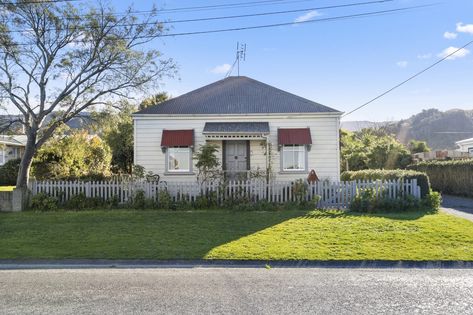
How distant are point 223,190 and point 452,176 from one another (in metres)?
13.5

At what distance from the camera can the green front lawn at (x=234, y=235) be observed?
8641 millimetres

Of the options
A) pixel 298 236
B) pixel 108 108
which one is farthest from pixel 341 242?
pixel 108 108

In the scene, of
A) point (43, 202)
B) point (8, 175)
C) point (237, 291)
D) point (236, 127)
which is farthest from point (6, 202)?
point (8, 175)

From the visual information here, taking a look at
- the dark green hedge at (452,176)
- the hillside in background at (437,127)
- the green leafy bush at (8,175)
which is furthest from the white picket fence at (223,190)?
the hillside in background at (437,127)

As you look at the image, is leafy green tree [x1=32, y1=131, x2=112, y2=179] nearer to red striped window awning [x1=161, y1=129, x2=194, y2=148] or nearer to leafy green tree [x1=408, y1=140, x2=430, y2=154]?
red striped window awning [x1=161, y1=129, x2=194, y2=148]

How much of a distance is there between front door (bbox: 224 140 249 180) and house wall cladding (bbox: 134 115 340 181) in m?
0.33

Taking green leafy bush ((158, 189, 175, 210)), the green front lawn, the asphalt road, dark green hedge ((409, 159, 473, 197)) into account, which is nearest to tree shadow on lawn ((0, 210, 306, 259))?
the green front lawn

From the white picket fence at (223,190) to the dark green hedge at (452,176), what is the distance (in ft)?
24.1

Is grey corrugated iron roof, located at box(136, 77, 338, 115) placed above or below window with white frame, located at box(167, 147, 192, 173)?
above

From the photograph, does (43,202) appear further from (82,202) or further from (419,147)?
(419,147)

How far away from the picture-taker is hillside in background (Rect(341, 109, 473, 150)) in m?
69.1

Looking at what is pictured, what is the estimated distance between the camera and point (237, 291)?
6.07 meters

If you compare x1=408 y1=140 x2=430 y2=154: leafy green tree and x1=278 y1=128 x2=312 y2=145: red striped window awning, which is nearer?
x1=278 y1=128 x2=312 y2=145: red striped window awning

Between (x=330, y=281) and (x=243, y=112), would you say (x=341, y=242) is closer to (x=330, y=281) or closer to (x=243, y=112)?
(x=330, y=281)
